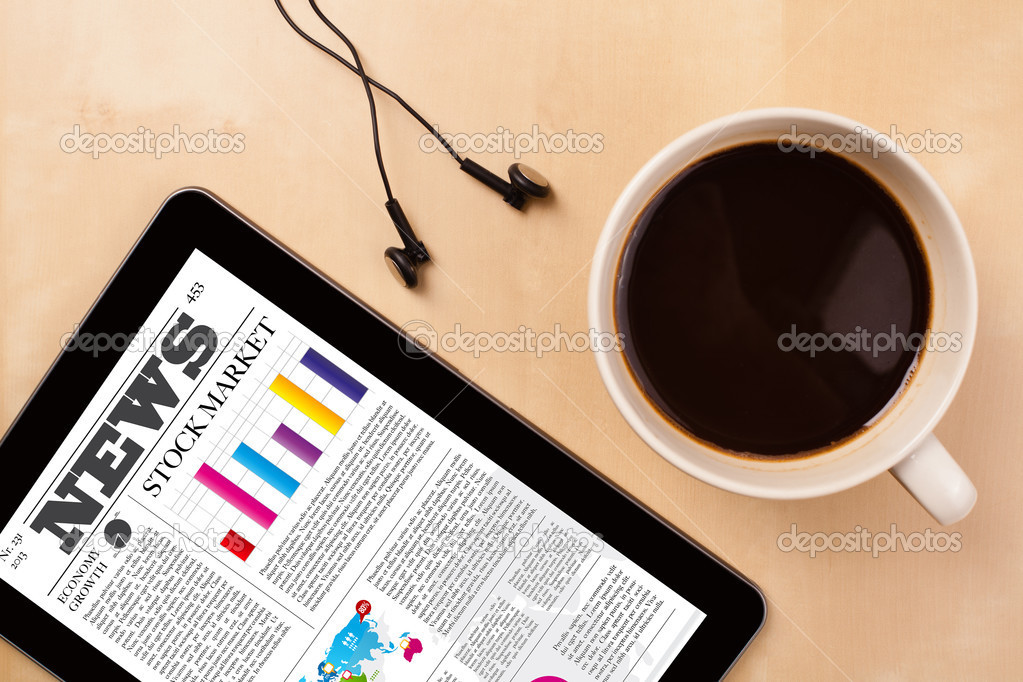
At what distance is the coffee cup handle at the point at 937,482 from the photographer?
0.43m

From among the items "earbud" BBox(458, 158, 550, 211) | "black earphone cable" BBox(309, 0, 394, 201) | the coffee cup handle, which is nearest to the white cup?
the coffee cup handle

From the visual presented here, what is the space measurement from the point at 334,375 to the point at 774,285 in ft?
1.17

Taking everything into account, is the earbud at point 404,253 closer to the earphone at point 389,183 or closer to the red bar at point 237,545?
the earphone at point 389,183

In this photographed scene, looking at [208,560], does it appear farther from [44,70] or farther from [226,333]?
[44,70]

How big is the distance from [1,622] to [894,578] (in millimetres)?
797

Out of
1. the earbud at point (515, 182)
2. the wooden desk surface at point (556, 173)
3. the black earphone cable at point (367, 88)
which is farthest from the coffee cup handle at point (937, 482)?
the black earphone cable at point (367, 88)

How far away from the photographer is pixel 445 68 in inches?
23.7

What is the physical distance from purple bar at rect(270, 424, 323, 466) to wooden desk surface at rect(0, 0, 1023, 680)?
133 millimetres

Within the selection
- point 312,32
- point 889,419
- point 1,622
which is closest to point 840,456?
point 889,419

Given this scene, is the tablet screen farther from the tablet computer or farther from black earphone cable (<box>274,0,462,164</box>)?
black earphone cable (<box>274,0,462,164</box>)

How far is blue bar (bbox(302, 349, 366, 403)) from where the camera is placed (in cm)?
59

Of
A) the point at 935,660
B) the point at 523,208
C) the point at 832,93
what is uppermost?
the point at 832,93

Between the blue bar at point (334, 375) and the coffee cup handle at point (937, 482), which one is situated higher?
the coffee cup handle at point (937, 482)

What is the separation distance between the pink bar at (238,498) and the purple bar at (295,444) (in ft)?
0.18
